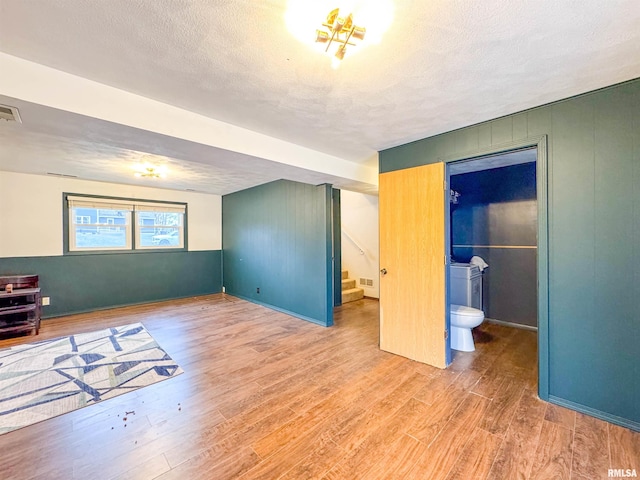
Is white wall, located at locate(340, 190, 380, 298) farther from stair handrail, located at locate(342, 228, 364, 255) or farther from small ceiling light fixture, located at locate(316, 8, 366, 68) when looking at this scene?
small ceiling light fixture, located at locate(316, 8, 366, 68)

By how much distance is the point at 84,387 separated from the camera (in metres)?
2.41

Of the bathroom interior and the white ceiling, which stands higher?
the white ceiling

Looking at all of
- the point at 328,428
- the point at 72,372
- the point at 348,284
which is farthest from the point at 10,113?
the point at 348,284

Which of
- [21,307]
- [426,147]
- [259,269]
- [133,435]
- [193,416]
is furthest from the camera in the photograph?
[259,269]

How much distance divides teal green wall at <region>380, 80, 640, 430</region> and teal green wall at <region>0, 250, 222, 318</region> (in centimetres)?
608

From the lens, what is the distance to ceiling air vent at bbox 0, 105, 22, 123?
1.72 metres

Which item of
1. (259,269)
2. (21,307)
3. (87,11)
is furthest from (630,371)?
(21,307)

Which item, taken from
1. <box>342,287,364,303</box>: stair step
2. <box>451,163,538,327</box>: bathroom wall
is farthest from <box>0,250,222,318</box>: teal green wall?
<box>451,163,538,327</box>: bathroom wall

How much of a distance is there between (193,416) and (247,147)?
2303mm

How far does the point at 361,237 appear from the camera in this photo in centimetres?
→ 614

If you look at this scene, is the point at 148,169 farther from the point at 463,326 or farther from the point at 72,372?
the point at 463,326

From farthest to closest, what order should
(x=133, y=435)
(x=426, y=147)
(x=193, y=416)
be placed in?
(x=426, y=147)
(x=193, y=416)
(x=133, y=435)

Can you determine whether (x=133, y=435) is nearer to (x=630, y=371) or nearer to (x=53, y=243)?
(x=630, y=371)

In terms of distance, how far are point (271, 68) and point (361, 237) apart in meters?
4.73
